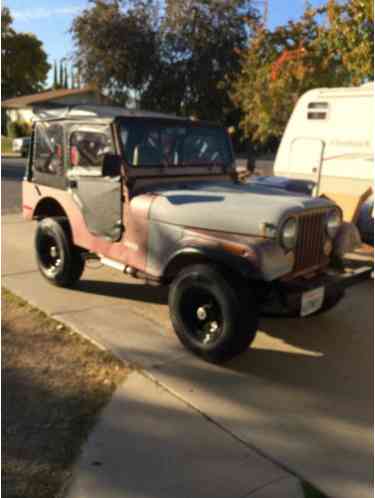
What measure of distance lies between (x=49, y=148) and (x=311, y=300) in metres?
3.29

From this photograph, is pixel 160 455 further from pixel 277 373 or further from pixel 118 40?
pixel 118 40

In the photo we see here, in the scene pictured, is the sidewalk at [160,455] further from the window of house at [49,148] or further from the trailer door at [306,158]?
the trailer door at [306,158]

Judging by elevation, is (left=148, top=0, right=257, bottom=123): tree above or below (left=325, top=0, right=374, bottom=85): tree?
above

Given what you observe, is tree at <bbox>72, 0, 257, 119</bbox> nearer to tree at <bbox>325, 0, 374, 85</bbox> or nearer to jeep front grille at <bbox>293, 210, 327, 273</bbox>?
tree at <bbox>325, 0, 374, 85</bbox>

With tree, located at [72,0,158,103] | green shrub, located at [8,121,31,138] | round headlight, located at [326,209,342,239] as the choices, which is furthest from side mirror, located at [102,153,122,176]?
green shrub, located at [8,121,31,138]

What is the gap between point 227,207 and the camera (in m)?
3.85

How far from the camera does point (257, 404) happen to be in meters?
3.37

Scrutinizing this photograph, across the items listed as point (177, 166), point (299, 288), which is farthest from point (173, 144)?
point (299, 288)

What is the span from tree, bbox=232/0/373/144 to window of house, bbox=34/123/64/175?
6674 millimetres

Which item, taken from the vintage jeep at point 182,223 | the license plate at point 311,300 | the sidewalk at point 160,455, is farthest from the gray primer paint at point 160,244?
the license plate at point 311,300

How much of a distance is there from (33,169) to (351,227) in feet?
11.6

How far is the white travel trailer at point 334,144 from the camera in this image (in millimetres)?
7074

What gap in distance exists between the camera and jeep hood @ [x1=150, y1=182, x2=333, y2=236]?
3.67m

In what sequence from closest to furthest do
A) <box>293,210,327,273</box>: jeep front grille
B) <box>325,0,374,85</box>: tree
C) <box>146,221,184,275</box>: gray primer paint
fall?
<box>293,210,327,273</box>: jeep front grille
<box>146,221,184,275</box>: gray primer paint
<box>325,0,374,85</box>: tree
